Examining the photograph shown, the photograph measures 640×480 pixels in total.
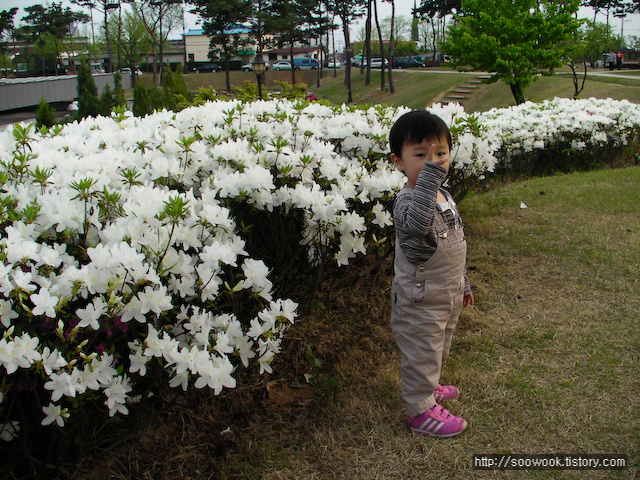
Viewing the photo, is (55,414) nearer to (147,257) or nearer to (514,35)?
(147,257)

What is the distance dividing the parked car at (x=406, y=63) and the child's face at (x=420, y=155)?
180ft

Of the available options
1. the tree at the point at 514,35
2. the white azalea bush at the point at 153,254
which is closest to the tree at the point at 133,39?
the tree at the point at 514,35

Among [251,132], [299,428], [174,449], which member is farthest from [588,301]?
[174,449]

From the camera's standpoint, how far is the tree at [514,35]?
632 inches

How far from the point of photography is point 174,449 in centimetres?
217

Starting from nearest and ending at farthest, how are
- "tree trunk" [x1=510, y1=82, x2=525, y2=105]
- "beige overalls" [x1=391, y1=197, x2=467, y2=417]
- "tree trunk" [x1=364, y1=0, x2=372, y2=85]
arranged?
"beige overalls" [x1=391, y1=197, x2=467, y2=417], "tree trunk" [x1=510, y1=82, x2=525, y2=105], "tree trunk" [x1=364, y1=0, x2=372, y2=85]

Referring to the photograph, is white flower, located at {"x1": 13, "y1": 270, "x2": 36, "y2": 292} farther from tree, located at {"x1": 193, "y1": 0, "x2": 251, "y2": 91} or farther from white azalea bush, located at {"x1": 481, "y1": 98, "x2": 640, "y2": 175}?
tree, located at {"x1": 193, "y1": 0, "x2": 251, "y2": 91}

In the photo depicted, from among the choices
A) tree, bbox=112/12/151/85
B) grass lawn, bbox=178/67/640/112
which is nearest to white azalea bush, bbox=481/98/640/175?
grass lawn, bbox=178/67/640/112

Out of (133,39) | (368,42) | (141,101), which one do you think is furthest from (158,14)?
(141,101)

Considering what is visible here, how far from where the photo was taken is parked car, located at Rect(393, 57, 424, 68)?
53.5 m

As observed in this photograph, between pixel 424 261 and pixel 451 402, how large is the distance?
2.64ft

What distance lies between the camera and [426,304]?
2.09 m

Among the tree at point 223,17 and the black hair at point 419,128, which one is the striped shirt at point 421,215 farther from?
the tree at point 223,17

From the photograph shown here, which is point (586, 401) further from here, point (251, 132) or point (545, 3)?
point (545, 3)
